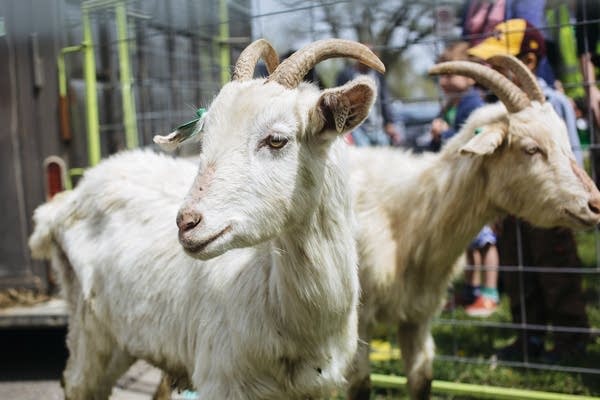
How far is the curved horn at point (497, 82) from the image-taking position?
3.56 m

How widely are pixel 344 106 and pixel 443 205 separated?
144 centimetres

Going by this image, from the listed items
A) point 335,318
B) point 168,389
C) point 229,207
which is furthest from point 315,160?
point 168,389

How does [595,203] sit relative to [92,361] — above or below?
above

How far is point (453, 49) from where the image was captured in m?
5.51

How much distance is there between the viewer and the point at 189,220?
2.22 m

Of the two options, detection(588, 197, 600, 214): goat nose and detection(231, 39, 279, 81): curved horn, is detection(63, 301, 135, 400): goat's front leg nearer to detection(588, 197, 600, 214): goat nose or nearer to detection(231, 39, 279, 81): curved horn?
detection(231, 39, 279, 81): curved horn

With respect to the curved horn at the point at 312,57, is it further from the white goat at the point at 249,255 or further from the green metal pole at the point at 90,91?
Answer: the green metal pole at the point at 90,91

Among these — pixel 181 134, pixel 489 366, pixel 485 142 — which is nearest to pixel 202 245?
pixel 181 134

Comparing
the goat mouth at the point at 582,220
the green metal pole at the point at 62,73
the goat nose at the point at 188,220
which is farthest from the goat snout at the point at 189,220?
the green metal pole at the point at 62,73

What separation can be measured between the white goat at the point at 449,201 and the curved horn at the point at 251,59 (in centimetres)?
102

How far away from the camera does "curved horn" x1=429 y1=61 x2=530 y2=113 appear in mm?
3564

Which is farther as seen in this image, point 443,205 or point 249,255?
point 443,205

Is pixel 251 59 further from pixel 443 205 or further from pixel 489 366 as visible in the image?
pixel 489 366

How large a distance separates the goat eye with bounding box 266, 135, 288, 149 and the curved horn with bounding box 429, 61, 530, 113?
1511 mm
